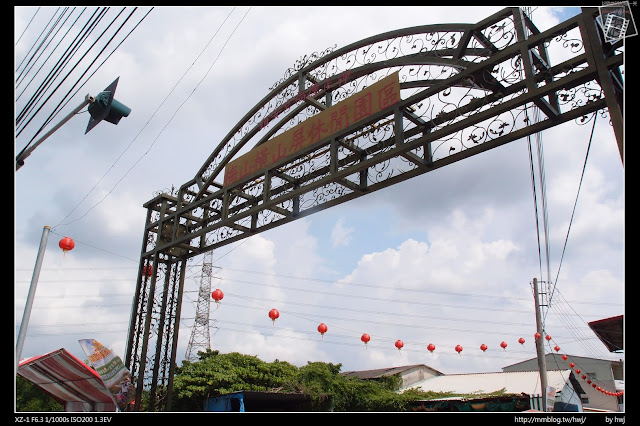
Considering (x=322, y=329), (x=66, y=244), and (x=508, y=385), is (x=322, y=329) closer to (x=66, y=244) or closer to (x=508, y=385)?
(x=66, y=244)

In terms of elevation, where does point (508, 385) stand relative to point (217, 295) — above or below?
below

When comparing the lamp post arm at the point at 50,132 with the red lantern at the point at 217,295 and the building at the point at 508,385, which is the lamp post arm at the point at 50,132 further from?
the building at the point at 508,385

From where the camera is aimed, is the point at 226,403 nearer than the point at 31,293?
No

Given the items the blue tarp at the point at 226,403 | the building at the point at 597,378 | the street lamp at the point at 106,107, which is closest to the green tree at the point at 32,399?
the blue tarp at the point at 226,403

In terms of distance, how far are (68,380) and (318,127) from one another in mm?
5775

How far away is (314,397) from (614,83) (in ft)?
38.5

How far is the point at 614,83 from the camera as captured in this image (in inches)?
141

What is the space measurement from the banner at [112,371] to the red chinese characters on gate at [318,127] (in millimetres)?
2940

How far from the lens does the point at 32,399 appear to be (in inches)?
Answer: 544

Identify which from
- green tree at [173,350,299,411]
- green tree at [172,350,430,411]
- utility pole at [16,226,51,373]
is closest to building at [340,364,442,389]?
green tree at [172,350,430,411]

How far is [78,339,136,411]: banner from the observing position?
20.7 feet

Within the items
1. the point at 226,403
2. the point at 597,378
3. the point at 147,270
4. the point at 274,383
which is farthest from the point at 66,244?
the point at 597,378
